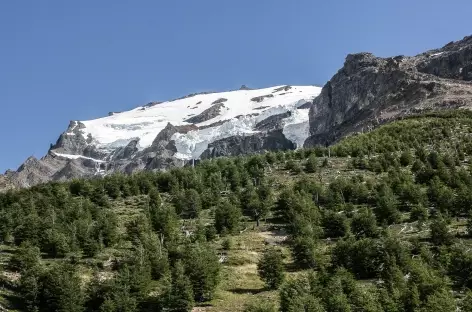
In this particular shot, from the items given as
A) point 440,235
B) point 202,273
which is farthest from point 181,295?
point 440,235

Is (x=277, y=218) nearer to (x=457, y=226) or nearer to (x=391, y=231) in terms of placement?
(x=391, y=231)

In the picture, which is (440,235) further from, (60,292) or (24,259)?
(24,259)

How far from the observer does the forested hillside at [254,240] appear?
145 ft

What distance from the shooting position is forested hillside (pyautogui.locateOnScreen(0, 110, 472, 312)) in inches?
1742

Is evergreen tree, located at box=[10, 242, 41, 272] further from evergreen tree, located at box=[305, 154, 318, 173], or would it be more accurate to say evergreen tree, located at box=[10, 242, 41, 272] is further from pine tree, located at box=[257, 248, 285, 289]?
evergreen tree, located at box=[305, 154, 318, 173]

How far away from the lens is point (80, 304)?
44.2 meters

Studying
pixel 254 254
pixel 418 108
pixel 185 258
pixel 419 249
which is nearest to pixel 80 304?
pixel 185 258

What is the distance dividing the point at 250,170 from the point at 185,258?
51632mm

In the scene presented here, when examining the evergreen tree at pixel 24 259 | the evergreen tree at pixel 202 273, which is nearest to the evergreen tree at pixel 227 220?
the evergreen tree at pixel 202 273

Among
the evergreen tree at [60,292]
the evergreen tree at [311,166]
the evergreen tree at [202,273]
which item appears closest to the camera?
the evergreen tree at [60,292]

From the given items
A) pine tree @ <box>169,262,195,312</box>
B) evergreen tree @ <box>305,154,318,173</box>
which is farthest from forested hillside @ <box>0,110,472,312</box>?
evergreen tree @ <box>305,154,318,173</box>

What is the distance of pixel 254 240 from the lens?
6681 cm

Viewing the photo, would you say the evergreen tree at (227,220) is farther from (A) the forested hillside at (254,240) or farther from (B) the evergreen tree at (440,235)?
(B) the evergreen tree at (440,235)

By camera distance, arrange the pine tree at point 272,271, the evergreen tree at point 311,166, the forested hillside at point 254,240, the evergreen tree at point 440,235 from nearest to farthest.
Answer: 1. the forested hillside at point 254,240
2. the pine tree at point 272,271
3. the evergreen tree at point 440,235
4. the evergreen tree at point 311,166
